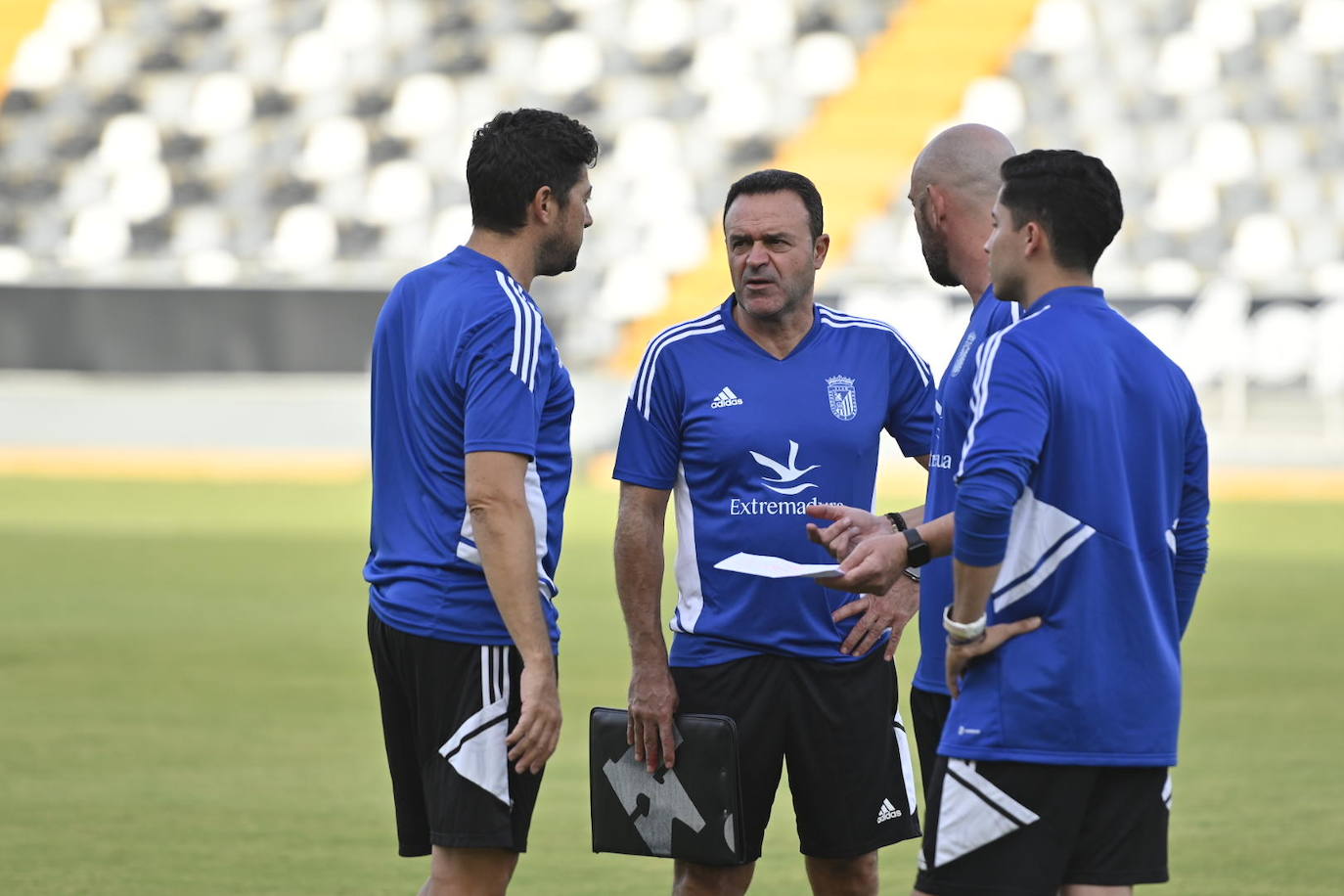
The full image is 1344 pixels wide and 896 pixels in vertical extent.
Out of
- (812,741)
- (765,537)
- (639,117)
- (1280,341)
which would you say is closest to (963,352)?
(765,537)

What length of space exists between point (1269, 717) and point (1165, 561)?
4778mm

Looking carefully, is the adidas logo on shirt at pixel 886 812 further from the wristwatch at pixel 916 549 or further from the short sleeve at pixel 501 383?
the short sleeve at pixel 501 383

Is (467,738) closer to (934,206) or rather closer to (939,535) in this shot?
(939,535)

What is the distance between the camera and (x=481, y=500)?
3.57m

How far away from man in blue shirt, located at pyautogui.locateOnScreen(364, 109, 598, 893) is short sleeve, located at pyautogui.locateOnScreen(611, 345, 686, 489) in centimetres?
29

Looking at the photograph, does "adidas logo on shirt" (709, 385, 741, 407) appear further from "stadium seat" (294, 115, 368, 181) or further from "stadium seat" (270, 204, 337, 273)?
"stadium seat" (294, 115, 368, 181)

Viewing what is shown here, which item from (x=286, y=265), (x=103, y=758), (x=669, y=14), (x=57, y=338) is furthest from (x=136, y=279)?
(x=103, y=758)

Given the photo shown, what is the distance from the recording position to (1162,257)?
2377cm

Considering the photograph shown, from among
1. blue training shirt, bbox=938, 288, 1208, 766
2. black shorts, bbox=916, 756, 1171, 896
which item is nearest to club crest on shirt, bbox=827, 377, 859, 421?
blue training shirt, bbox=938, 288, 1208, 766

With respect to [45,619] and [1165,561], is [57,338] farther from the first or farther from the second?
[1165,561]

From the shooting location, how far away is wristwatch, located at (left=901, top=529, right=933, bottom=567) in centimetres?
357

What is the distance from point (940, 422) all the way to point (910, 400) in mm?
591

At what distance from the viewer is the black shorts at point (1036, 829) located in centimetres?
319

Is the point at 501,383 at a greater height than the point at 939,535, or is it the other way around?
the point at 501,383
